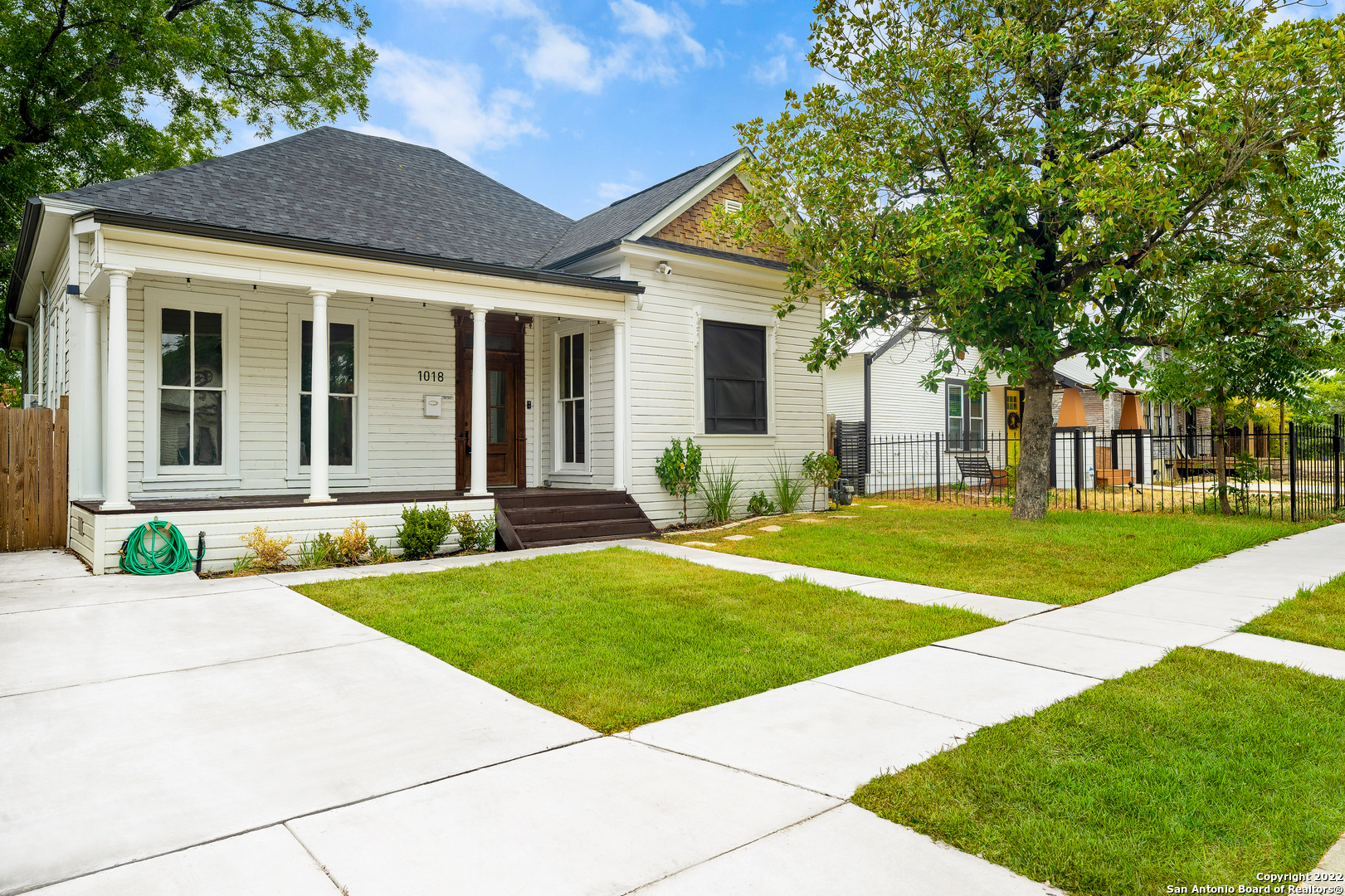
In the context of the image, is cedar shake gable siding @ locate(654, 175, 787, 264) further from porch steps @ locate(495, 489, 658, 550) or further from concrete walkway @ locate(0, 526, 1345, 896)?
concrete walkway @ locate(0, 526, 1345, 896)

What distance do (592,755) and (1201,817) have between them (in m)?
2.37

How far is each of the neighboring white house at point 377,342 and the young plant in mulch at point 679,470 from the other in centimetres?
23

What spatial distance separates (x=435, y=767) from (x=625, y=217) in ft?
36.9

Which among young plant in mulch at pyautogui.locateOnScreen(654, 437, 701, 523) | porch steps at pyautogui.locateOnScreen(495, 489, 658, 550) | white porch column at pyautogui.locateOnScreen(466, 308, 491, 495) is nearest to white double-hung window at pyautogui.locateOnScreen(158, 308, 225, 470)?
white porch column at pyautogui.locateOnScreen(466, 308, 491, 495)

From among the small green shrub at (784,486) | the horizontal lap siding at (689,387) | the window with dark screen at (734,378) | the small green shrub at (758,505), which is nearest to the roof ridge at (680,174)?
the horizontal lap siding at (689,387)

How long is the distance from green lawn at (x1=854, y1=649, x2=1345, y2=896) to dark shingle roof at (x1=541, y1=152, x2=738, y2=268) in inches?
379

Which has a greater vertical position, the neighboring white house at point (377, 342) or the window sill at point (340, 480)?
the neighboring white house at point (377, 342)

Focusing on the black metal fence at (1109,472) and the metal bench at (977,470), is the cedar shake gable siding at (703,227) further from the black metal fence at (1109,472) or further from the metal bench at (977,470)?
the metal bench at (977,470)

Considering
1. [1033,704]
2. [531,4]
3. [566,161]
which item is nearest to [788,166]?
[1033,704]

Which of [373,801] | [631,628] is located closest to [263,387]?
[631,628]

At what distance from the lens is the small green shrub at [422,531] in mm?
9500

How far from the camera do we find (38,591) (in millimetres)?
7230

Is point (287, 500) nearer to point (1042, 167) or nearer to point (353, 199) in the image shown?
point (353, 199)

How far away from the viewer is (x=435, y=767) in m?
3.38
